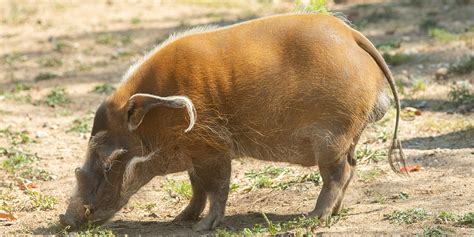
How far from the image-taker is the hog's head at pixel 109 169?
5598mm

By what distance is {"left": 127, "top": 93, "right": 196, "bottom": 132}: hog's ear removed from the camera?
5.24 m

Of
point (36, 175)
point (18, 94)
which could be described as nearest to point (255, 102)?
point (36, 175)

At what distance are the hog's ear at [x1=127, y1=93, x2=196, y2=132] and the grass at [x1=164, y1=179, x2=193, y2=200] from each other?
1.00 metres

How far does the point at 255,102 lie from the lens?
547 centimetres

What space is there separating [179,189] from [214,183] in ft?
2.82

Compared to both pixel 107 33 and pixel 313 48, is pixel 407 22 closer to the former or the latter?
pixel 107 33

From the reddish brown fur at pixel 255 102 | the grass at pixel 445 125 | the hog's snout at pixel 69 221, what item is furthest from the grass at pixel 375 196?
the hog's snout at pixel 69 221

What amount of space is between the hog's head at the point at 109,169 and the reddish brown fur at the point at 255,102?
0.03 feet

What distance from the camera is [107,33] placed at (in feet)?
43.3

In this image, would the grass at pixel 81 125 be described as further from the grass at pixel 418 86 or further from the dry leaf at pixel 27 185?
the grass at pixel 418 86

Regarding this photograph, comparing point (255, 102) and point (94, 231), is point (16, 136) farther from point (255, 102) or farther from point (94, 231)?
point (255, 102)

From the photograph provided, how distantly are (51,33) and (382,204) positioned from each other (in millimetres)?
8815

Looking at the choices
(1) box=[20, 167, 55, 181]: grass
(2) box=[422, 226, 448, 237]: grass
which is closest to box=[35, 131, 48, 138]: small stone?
(1) box=[20, 167, 55, 181]: grass

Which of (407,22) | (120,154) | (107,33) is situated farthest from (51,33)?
(120,154)
